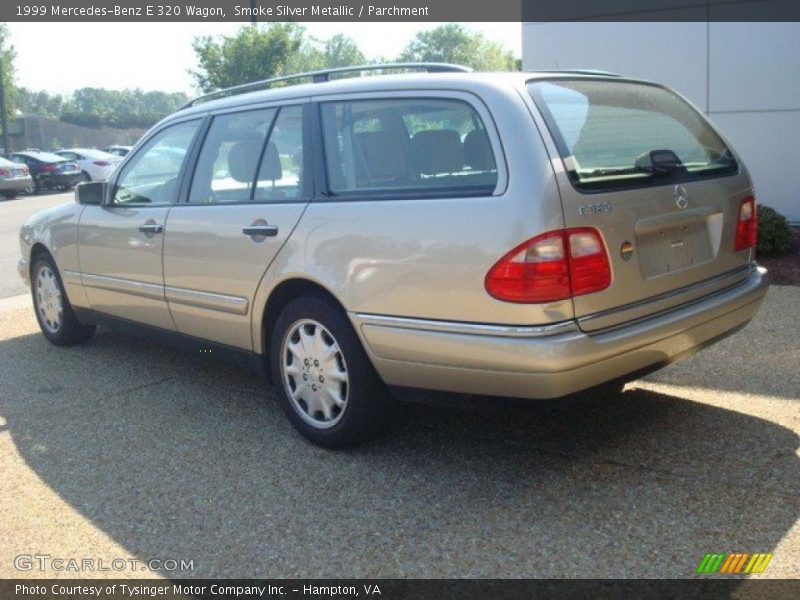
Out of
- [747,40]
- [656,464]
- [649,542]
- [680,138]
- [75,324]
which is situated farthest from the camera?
[747,40]

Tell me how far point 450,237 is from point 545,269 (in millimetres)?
421

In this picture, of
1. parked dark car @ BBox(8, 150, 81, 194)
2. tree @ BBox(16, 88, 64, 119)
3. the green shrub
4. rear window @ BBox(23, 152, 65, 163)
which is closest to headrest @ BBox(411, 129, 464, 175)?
the green shrub

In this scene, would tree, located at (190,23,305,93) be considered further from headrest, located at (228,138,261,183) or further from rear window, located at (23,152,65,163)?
headrest, located at (228,138,261,183)

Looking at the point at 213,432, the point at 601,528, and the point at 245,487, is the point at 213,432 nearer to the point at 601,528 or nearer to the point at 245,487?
the point at 245,487

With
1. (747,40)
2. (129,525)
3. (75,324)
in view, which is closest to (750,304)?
(129,525)

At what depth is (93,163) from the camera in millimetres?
31609

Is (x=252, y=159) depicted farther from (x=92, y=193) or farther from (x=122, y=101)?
(x=122, y=101)

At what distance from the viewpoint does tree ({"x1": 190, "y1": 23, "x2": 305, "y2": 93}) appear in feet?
107

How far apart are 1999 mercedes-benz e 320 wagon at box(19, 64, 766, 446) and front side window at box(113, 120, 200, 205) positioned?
131 mm

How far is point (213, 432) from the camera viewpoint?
15.3ft

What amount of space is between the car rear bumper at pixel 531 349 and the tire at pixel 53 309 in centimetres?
343

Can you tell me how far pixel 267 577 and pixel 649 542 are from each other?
139 centimetres

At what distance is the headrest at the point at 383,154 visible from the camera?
Result: 3.96 metres

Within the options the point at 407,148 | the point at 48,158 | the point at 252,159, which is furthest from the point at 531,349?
the point at 48,158
